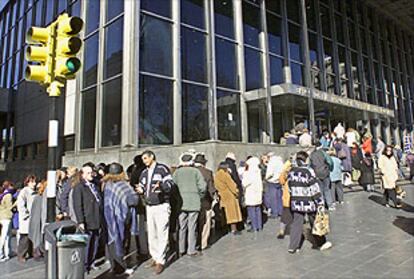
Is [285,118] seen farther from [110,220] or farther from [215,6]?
[110,220]

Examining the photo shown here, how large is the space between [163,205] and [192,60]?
10148 millimetres

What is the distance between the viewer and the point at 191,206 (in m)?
5.95

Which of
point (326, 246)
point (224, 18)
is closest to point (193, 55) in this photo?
point (224, 18)

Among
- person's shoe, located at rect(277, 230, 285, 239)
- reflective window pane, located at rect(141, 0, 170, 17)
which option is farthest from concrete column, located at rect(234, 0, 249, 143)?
person's shoe, located at rect(277, 230, 285, 239)

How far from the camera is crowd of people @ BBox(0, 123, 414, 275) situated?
5.28 m

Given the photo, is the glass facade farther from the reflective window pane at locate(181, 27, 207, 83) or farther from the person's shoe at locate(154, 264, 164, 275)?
the person's shoe at locate(154, 264, 164, 275)

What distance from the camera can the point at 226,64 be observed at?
52.1 ft

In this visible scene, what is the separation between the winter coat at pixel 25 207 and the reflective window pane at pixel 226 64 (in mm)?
10123

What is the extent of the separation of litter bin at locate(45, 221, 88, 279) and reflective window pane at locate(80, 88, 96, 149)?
1088 cm

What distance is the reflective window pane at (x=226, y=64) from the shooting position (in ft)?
50.8

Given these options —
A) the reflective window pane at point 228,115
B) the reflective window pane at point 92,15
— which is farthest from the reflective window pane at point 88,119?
the reflective window pane at point 228,115

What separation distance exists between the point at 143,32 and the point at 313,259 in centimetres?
1094

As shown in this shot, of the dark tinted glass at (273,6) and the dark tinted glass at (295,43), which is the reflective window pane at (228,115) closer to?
the dark tinted glass at (295,43)

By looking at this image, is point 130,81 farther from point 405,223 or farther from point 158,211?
point 405,223
